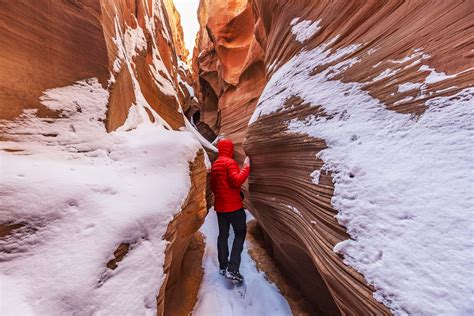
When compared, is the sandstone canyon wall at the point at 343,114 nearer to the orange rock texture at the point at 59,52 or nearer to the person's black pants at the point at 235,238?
the person's black pants at the point at 235,238

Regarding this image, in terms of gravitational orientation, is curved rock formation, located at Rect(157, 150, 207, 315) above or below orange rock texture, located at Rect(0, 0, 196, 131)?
below

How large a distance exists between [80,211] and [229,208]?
1913mm

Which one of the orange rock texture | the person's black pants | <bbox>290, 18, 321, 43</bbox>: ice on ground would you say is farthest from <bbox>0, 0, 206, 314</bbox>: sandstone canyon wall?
<bbox>290, 18, 321, 43</bbox>: ice on ground

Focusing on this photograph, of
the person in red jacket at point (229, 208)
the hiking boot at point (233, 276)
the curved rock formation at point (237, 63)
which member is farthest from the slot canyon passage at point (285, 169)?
the curved rock formation at point (237, 63)

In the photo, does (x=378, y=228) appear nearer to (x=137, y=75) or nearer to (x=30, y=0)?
(x=30, y=0)

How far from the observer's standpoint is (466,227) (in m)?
0.90

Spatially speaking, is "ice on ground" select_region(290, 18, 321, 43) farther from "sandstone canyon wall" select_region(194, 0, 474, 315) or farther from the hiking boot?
the hiking boot

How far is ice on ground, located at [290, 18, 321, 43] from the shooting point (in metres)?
2.64

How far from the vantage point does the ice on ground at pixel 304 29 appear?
264 centimetres

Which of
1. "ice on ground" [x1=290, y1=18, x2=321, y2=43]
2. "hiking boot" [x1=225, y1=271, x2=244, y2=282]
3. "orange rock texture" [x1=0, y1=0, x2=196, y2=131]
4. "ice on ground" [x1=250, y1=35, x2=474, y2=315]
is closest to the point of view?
"ice on ground" [x1=250, y1=35, x2=474, y2=315]

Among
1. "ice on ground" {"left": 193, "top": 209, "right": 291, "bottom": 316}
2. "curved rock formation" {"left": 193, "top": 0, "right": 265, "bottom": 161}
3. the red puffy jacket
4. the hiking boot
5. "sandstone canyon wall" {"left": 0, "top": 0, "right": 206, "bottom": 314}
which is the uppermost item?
"curved rock formation" {"left": 193, "top": 0, "right": 265, "bottom": 161}

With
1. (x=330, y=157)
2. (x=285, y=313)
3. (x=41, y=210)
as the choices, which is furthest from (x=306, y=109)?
(x=285, y=313)

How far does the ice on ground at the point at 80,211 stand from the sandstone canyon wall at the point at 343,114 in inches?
49.2

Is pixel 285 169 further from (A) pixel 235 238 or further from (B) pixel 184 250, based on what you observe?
(B) pixel 184 250
